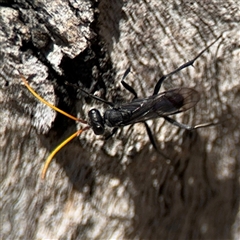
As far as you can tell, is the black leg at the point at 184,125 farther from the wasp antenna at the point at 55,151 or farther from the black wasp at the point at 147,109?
the wasp antenna at the point at 55,151

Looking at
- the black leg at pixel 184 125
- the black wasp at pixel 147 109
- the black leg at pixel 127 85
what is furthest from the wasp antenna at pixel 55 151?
the black leg at pixel 184 125

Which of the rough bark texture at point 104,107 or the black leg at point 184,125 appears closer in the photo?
the rough bark texture at point 104,107

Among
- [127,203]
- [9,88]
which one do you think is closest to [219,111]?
[127,203]

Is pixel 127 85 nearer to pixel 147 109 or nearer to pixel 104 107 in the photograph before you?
pixel 104 107

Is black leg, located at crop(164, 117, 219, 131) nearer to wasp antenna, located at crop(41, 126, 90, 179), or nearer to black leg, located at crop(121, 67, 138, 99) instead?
black leg, located at crop(121, 67, 138, 99)

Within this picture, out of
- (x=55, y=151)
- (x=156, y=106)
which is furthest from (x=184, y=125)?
(x=55, y=151)

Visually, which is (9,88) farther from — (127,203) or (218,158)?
(218,158)
